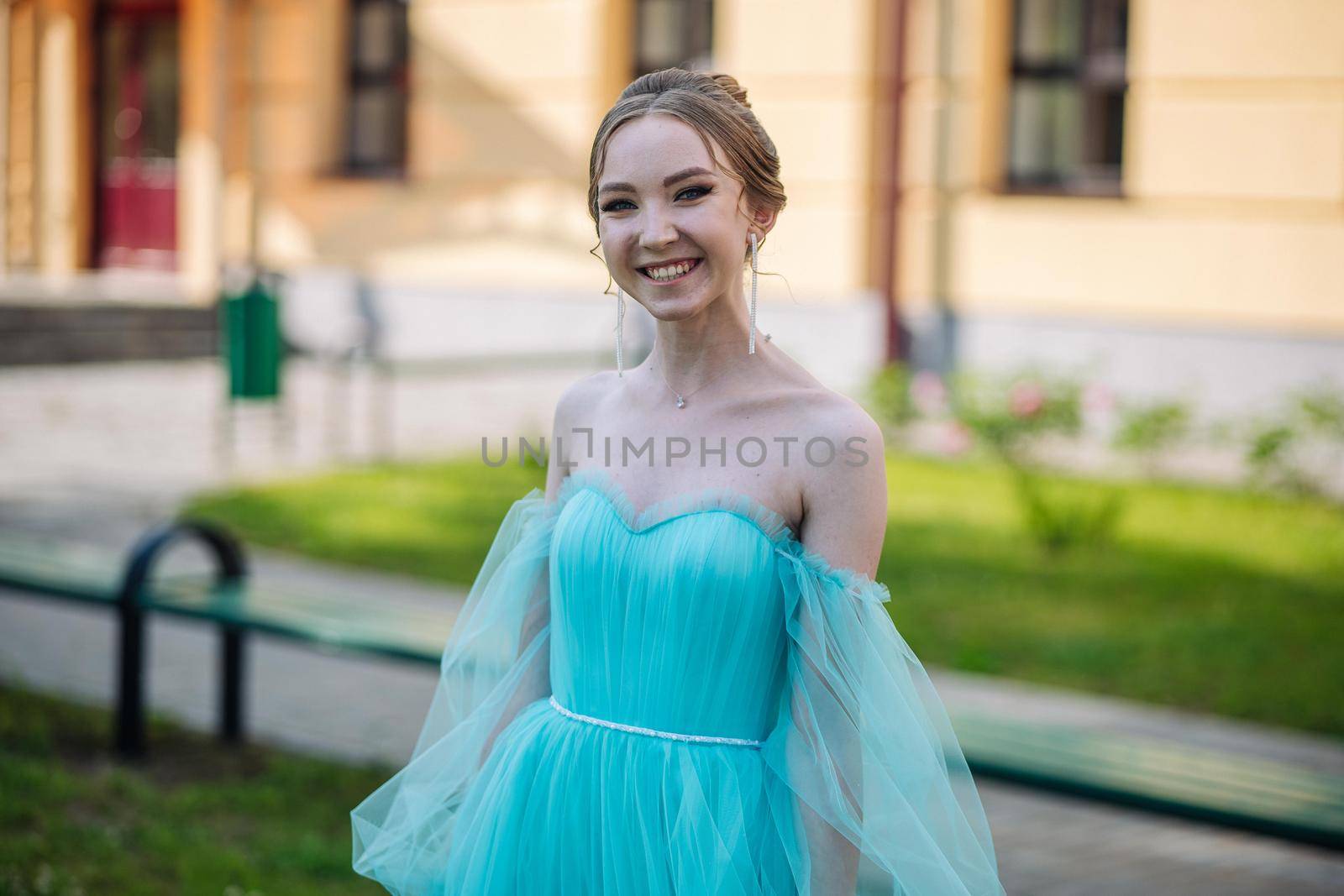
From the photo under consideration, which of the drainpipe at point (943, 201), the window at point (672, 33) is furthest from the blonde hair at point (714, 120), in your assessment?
the window at point (672, 33)

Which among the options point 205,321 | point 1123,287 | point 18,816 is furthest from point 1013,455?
point 205,321

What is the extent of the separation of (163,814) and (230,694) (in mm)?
770

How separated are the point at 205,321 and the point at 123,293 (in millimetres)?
1051

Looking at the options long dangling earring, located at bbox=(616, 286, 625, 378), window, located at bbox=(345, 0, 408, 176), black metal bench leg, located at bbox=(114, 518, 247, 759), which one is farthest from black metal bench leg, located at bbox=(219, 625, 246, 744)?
window, located at bbox=(345, 0, 408, 176)

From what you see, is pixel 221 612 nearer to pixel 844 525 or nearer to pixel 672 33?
pixel 844 525

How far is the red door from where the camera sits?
17828mm

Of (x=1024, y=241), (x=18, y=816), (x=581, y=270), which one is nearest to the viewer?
(x=18, y=816)

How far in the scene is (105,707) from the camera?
579 cm

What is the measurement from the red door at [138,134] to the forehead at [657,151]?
54.7 feet

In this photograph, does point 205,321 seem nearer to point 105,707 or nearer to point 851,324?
point 851,324

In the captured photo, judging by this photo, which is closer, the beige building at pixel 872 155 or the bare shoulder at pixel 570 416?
the bare shoulder at pixel 570 416

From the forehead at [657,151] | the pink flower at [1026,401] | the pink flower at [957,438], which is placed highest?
the forehead at [657,151]

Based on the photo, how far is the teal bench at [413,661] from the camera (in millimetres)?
3529

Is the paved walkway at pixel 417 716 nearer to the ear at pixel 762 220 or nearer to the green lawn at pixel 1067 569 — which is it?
the green lawn at pixel 1067 569
